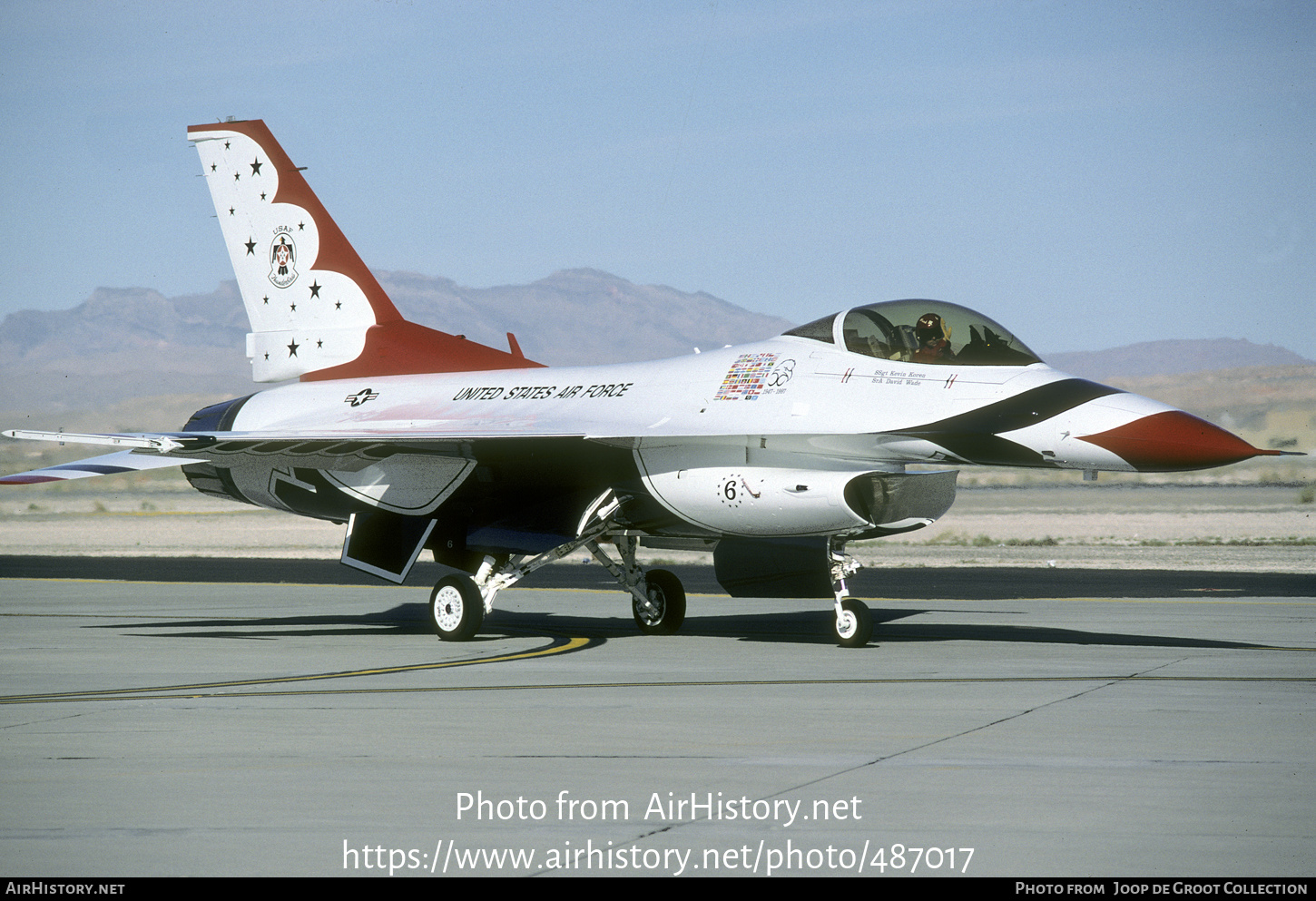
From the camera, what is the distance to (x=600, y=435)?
14359 mm

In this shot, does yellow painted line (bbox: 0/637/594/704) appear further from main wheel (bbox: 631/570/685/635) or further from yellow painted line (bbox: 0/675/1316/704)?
main wheel (bbox: 631/570/685/635)

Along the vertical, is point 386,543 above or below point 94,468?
below

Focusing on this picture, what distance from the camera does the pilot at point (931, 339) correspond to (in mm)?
13258

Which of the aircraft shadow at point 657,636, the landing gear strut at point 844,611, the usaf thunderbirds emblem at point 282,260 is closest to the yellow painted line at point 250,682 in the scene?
the aircraft shadow at point 657,636

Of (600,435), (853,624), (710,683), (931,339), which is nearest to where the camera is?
(710,683)

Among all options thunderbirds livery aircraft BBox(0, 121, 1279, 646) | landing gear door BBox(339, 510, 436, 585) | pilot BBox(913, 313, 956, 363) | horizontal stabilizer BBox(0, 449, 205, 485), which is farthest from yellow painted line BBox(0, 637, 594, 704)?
pilot BBox(913, 313, 956, 363)

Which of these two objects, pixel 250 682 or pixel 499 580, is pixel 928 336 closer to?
pixel 499 580

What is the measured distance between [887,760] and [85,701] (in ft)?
20.1

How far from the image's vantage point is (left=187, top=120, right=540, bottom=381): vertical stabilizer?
18016 mm

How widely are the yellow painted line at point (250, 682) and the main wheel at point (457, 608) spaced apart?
0.91 meters

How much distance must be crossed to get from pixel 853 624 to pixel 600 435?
3.08m

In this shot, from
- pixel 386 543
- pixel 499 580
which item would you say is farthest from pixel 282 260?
pixel 499 580

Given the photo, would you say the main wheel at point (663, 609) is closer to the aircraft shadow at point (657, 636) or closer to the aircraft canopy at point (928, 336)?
the aircraft shadow at point (657, 636)

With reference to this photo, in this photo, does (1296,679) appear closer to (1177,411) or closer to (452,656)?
(1177,411)
